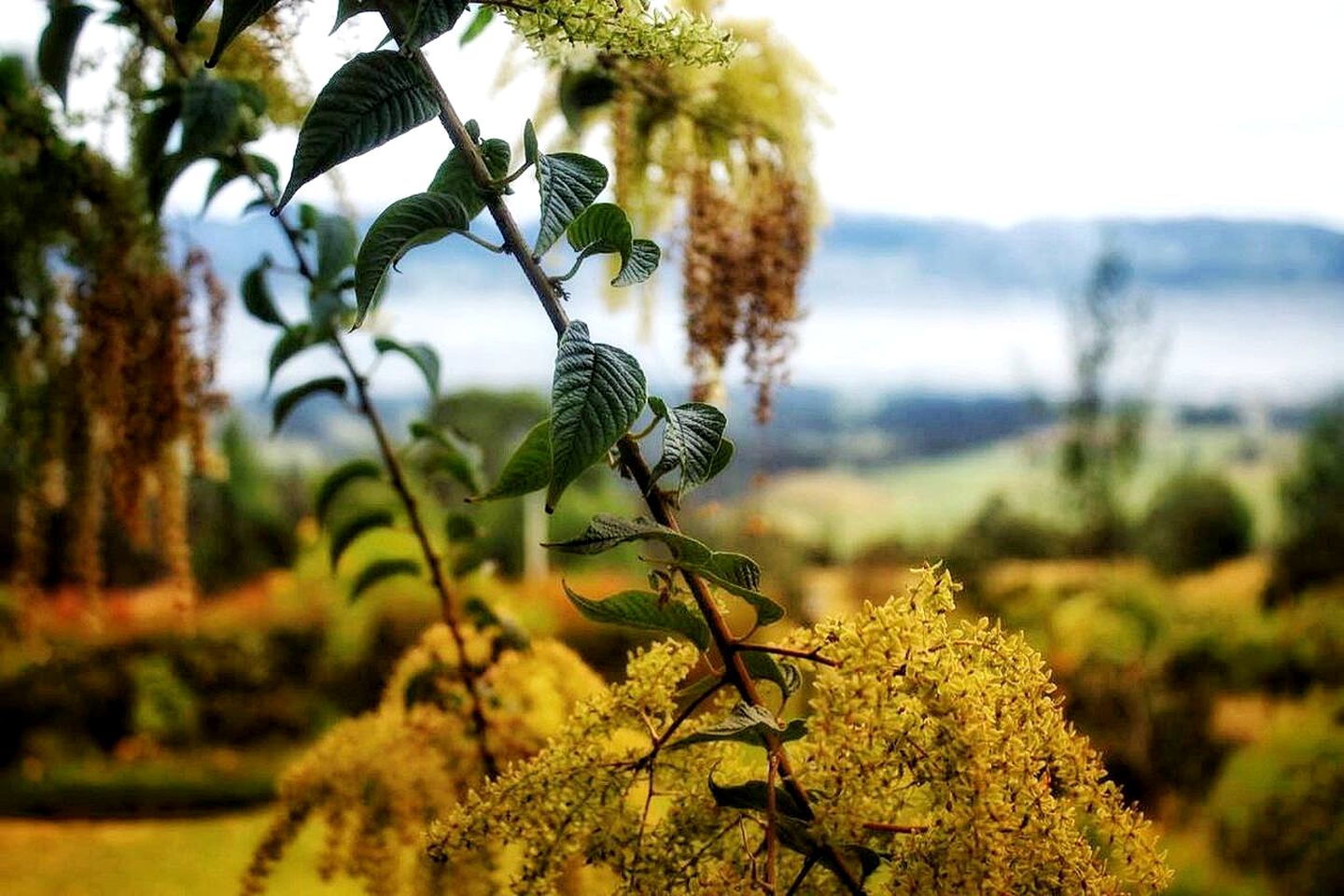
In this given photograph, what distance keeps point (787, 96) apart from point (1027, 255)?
2.90 metres

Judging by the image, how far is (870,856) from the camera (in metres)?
0.36

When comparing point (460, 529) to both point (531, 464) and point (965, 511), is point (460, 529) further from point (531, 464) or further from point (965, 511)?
point (965, 511)

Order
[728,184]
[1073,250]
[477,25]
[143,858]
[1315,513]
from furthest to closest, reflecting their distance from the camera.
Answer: [1073,250] → [1315,513] → [143,858] → [728,184] → [477,25]

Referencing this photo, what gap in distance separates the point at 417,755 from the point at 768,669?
12.8 inches

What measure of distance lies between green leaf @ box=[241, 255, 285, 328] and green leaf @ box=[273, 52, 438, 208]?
422 mm

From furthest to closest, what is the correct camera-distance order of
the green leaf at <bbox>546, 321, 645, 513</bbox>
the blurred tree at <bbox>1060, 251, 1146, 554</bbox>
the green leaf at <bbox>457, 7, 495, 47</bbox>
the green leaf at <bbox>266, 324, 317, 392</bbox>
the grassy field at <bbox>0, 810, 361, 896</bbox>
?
the blurred tree at <bbox>1060, 251, 1146, 554</bbox>
the grassy field at <bbox>0, 810, 361, 896</bbox>
the green leaf at <bbox>266, 324, 317, 392</bbox>
the green leaf at <bbox>457, 7, 495, 47</bbox>
the green leaf at <bbox>546, 321, 645, 513</bbox>

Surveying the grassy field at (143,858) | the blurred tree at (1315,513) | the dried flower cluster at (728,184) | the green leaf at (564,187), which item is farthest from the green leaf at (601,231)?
the blurred tree at (1315,513)

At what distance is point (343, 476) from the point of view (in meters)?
0.71

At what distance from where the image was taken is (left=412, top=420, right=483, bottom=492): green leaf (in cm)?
65

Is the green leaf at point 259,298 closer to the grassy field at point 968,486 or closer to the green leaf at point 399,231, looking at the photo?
the green leaf at point 399,231

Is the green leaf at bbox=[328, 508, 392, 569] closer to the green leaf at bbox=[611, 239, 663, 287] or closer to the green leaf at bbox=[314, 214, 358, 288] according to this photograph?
the green leaf at bbox=[314, 214, 358, 288]

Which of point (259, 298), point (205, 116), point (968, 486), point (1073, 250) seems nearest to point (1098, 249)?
point (1073, 250)

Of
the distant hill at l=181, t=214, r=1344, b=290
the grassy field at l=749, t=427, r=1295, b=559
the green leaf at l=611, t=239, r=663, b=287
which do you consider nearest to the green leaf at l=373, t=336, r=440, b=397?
the green leaf at l=611, t=239, r=663, b=287

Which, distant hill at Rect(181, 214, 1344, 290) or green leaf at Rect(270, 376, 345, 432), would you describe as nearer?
green leaf at Rect(270, 376, 345, 432)
